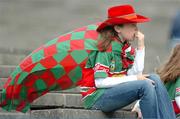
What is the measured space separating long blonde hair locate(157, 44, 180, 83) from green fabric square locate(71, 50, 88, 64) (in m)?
0.67

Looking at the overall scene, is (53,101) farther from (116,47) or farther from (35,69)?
(116,47)

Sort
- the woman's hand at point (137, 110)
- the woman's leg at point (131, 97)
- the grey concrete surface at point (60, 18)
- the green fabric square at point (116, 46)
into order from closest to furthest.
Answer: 1. the woman's leg at point (131, 97)
2. the green fabric square at point (116, 46)
3. the woman's hand at point (137, 110)
4. the grey concrete surface at point (60, 18)

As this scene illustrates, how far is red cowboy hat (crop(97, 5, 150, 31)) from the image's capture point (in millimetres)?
6824

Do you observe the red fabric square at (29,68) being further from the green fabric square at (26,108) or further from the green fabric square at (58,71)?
the green fabric square at (26,108)

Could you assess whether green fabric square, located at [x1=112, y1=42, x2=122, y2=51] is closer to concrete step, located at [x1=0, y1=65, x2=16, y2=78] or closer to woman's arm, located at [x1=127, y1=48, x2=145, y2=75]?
woman's arm, located at [x1=127, y1=48, x2=145, y2=75]

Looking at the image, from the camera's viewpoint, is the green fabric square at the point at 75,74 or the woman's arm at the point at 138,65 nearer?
the woman's arm at the point at 138,65

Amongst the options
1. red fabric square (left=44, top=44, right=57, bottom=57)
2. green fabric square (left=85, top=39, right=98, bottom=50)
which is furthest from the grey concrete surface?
green fabric square (left=85, top=39, right=98, bottom=50)

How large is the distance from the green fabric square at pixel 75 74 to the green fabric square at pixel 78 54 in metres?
0.06

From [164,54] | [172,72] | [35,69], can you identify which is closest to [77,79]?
[35,69]

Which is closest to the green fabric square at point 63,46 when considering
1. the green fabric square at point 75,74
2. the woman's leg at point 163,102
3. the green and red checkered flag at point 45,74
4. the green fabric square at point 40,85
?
the green and red checkered flag at point 45,74

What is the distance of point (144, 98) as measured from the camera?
6.52 m

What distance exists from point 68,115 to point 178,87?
1007mm

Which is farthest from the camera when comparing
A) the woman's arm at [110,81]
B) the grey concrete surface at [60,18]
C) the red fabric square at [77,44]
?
the grey concrete surface at [60,18]

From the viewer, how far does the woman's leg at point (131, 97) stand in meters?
6.50
